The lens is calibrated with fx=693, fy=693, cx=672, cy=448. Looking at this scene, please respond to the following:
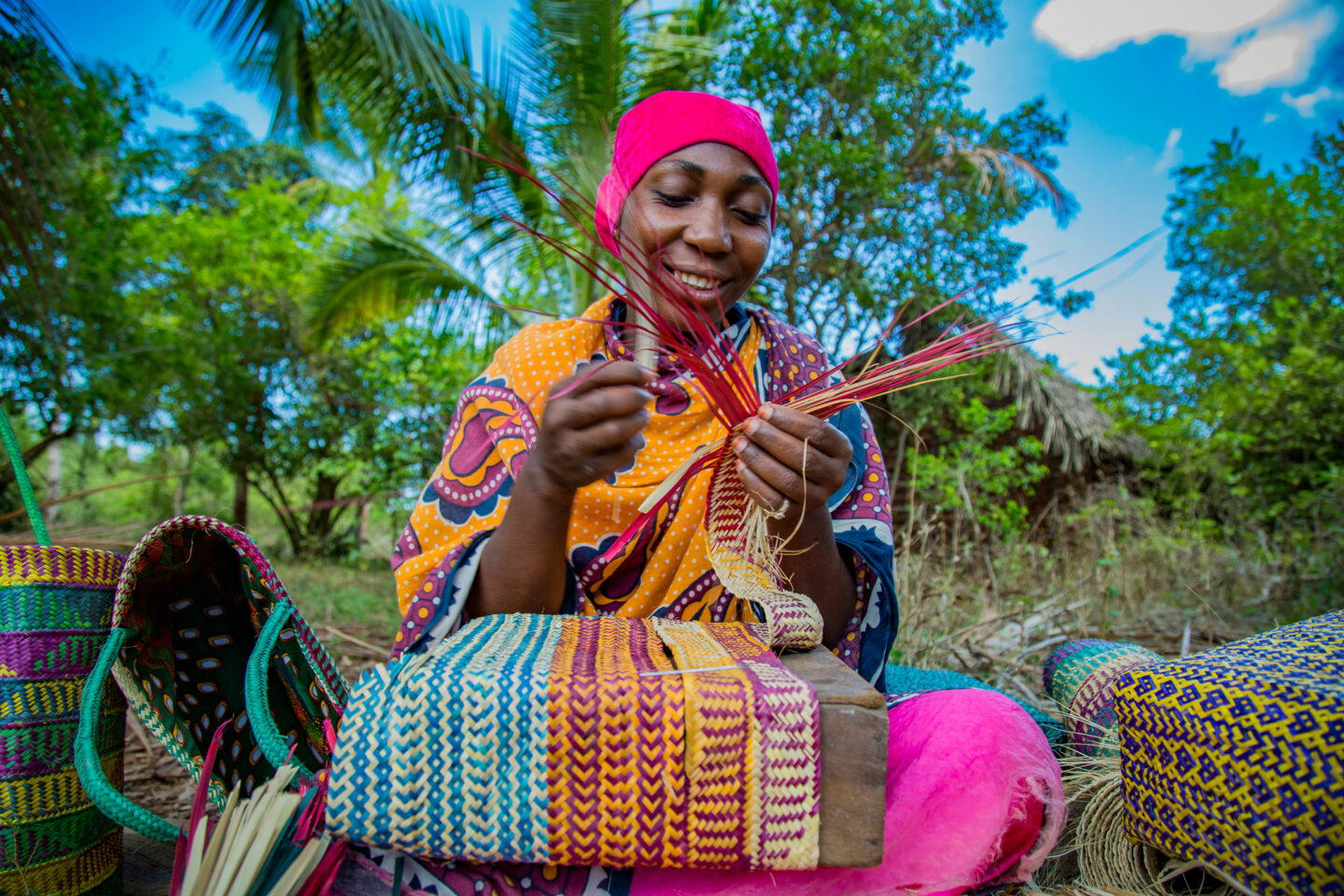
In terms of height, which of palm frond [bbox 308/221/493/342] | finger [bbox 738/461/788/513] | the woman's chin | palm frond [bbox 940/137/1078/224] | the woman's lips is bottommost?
finger [bbox 738/461/788/513]

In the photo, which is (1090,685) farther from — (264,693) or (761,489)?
(264,693)

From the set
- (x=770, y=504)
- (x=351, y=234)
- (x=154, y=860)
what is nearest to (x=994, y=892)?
(x=770, y=504)

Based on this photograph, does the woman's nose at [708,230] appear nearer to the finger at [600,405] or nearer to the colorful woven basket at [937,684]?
the finger at [600,405]

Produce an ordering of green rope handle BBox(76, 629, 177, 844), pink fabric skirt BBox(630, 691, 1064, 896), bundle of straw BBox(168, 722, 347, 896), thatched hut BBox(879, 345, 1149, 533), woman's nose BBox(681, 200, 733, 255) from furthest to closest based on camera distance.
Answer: thatched hut BBox(879, 345, 1149, 533)
woman's nose BBox(681, 200, 733, 255)
pink fabric skirt BBox(630, 691, 1064, 896)
green rope handle BBox(76, 629, 177, 844)
bundle of straw BBox(168, 722, 347, 896)

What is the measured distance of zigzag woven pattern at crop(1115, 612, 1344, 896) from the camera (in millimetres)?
732

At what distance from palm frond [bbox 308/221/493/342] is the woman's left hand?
488cm

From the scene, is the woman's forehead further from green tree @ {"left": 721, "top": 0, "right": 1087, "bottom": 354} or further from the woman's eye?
green tree @ {"left": 721, "top": 0, "right": 1087, "bottom": 354}

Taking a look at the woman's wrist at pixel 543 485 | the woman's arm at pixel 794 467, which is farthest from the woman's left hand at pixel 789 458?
the woman's wrist at pixel 543 485

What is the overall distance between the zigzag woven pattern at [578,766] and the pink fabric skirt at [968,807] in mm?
258

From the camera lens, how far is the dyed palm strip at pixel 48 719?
0.95 metres

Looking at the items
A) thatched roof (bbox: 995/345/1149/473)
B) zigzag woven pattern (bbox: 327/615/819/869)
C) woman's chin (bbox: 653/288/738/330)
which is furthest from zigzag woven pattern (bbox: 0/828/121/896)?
thatched roof (bbox: 995/345/1149/473)

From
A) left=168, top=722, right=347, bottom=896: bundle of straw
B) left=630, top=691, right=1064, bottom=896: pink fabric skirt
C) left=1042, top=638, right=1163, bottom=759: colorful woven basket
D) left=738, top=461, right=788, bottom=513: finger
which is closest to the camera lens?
left=168, top=722, right=347, bottom=896: bundle of straw

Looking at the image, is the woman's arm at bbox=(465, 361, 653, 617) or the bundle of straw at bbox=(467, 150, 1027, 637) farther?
the bundle of straw at bbox=(467, 150, 1027, 637)

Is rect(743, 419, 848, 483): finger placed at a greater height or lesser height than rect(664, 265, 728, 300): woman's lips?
lesser
